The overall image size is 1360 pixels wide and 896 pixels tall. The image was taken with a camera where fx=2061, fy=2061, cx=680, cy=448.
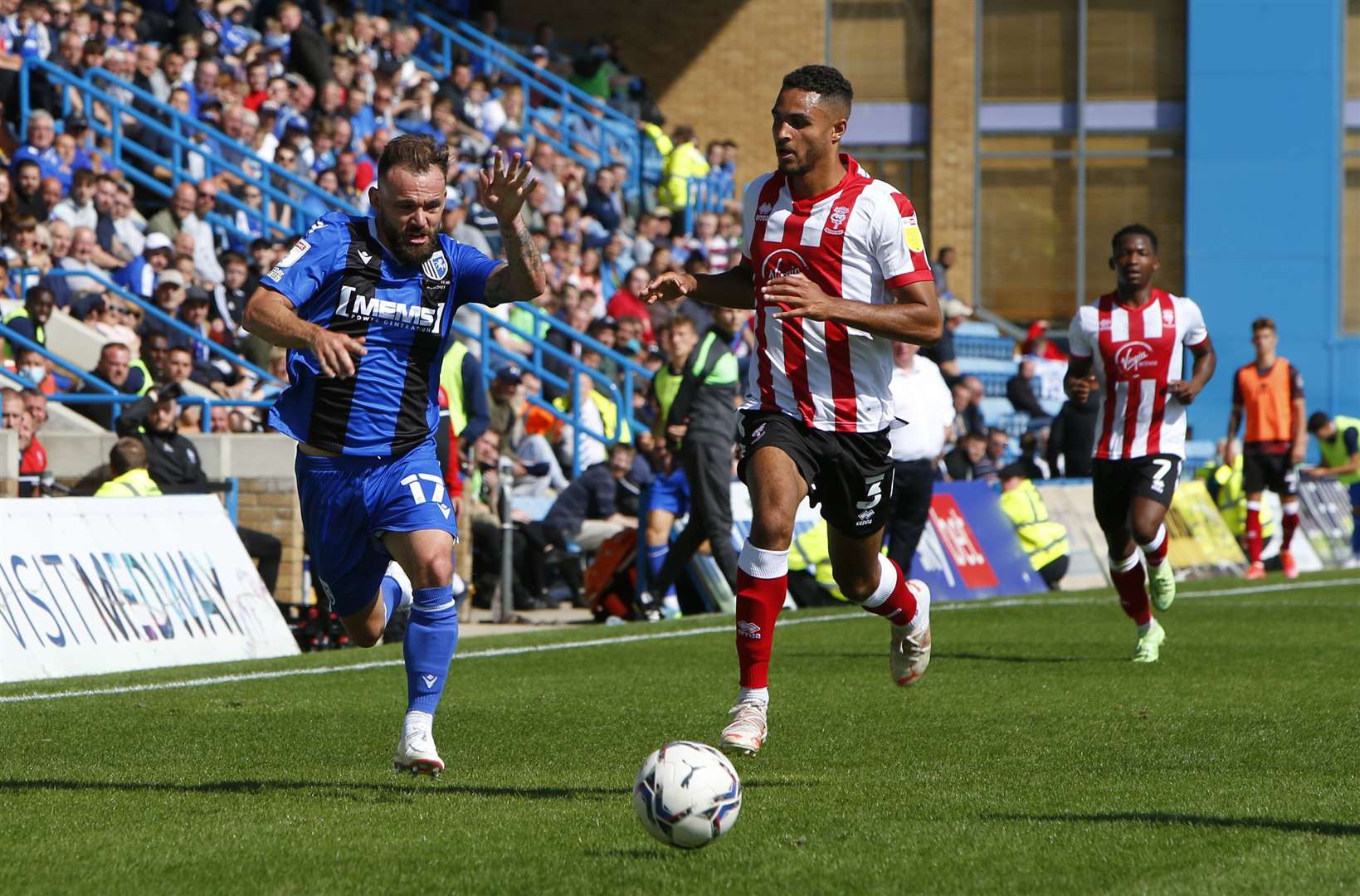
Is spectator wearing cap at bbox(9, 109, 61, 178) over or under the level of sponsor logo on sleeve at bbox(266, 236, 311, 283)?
over

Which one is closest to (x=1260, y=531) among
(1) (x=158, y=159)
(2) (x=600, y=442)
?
(2) (x=600, y=442)

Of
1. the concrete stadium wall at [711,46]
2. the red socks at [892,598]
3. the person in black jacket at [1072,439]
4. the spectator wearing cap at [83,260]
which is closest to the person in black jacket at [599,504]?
the spectator wearing cap at [83,260]

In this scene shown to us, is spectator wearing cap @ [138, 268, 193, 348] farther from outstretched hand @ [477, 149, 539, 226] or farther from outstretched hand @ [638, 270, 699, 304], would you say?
outstretched hand @ [477, 149, 539, 226]

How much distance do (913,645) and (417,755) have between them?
2.39m

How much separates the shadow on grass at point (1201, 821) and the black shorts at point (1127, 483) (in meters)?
5.20

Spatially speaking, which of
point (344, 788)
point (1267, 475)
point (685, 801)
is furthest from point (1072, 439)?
point (685, 801)

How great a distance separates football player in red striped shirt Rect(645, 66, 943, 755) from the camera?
7.27 metres

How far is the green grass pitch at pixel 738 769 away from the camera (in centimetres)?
514

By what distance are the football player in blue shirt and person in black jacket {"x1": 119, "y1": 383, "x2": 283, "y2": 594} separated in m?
6.96

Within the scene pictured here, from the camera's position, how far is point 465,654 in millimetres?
12164

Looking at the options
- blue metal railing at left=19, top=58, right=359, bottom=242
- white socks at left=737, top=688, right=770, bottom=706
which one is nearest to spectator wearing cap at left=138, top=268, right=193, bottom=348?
blue metal railing at left=19, top=58, right=359, bottom=242

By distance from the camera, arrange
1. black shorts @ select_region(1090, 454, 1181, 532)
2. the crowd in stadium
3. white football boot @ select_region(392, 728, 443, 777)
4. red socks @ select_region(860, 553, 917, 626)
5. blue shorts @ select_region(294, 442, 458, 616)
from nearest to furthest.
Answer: white football boot @ select_region(392, 728, 443, 777) < blue shorts @ select_region(294, 442, 458, 616) < red socks @ select_region(860, 553, 917, 626) < black shorts @ select_region(1090, 454, 1181, 532) < the crowd in stadium

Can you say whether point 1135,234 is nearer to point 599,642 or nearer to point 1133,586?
point 1133,586

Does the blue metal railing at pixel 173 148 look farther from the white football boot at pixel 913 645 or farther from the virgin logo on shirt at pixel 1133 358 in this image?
the white football boot at pixel 913 645
